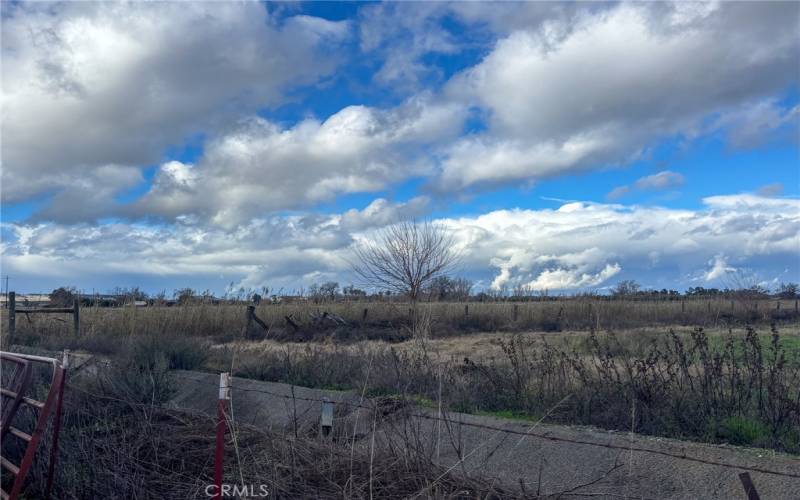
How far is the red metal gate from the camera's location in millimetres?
5785

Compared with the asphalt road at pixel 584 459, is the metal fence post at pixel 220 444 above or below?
above

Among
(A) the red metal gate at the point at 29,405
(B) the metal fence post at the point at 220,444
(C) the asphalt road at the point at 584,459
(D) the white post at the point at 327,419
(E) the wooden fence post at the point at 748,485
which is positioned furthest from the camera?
(D) the white post at the point at 327,419

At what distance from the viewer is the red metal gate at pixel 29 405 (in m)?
5.79

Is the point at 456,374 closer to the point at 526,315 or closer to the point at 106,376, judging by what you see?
the point at 106,376

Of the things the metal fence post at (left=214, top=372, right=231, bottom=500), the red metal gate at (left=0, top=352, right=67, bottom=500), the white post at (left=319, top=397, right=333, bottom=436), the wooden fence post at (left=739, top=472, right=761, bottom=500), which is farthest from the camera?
the white post at (left=319, top=397, right=333, bottom=436)

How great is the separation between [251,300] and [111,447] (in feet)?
103

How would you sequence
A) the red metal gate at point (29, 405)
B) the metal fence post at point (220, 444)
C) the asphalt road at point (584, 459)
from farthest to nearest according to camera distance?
the red metal gate at point (29, 405)
the asphalt road at point (584, 459)
the metal fence post at point (220, 444)

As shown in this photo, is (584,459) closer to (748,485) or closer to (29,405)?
(748,485)

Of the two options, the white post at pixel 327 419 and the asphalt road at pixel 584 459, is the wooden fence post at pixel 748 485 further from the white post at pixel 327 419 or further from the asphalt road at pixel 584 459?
the white post at pixel 327 419

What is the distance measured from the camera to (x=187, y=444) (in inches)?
285

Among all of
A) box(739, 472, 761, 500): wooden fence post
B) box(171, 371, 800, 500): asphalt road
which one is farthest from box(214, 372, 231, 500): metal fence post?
box(739, 472, 761, 500): wooden fence post

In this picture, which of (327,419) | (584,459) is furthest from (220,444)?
(584,459)

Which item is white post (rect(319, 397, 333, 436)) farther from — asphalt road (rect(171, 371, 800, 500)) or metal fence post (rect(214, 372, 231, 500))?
metal fence post (rect(214, 372, 231, 500))

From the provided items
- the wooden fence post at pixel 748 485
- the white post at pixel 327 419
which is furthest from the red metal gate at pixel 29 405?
the wooden fence post at pixel 748 485
